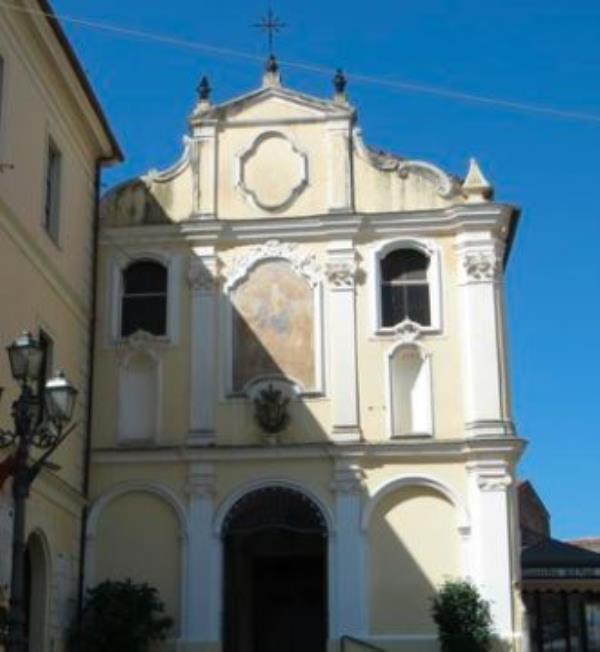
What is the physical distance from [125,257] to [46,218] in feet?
11.1

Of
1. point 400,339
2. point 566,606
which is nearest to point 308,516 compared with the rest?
point 400,339

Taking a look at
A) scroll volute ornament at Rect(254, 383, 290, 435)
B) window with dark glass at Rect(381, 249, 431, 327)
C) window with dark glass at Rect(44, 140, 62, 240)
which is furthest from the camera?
window with dark glass at Rect(381, 249, 431, 327)

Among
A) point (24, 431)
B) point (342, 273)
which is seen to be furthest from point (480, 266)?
point (24, 431)

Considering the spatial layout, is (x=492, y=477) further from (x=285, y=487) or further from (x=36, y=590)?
(x=36, y=590)

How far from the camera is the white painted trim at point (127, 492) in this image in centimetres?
2338

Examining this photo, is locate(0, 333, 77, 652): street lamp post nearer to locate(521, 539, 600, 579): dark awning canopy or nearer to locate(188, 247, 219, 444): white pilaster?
locate(188, 247, 219, 444): white pilaster

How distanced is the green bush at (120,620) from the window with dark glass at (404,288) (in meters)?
6.79

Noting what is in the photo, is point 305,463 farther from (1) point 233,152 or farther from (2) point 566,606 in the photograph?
(2) point 566,606

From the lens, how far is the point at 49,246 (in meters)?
21.9

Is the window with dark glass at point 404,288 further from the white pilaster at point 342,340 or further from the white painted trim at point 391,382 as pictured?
the white pilaster at point 342,340

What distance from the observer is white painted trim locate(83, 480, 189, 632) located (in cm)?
2338

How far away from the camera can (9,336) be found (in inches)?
767

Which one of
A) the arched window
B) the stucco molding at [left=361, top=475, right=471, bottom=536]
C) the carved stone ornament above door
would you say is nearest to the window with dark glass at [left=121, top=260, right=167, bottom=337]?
the carved stone ornament above door

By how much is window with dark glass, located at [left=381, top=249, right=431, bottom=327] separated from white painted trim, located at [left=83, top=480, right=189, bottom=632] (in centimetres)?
517
